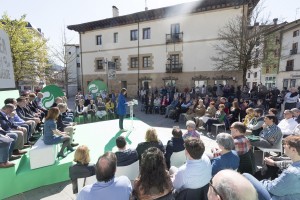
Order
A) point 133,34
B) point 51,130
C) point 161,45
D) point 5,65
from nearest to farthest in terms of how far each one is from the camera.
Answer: point 51,130 → point 5,65 → point 161,45 → point 133,34

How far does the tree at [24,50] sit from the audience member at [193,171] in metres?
17.2

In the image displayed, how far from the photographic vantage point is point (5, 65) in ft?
19.1

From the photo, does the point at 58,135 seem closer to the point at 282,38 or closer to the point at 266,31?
the point at 266,31

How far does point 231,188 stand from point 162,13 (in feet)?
63.4

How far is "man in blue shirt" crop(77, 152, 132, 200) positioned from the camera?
1.82m

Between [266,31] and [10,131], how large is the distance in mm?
15095

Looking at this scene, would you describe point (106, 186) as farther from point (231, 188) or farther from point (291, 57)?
point (291, 57)

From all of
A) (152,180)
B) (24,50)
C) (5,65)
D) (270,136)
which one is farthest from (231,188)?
(24,50)

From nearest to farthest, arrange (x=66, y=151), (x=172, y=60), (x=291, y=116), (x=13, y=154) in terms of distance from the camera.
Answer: (x=13, y=154) → (x=66, y=151) → (x=291, y=116) → (x=172, y=60)

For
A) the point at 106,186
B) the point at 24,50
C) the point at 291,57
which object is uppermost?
the point at 291,57

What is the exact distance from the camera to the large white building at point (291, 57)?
77.7 feet

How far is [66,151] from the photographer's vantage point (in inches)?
177

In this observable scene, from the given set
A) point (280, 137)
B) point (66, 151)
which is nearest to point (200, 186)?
point (280, 137)

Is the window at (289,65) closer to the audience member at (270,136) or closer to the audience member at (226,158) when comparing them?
the audience member at (270,136)
